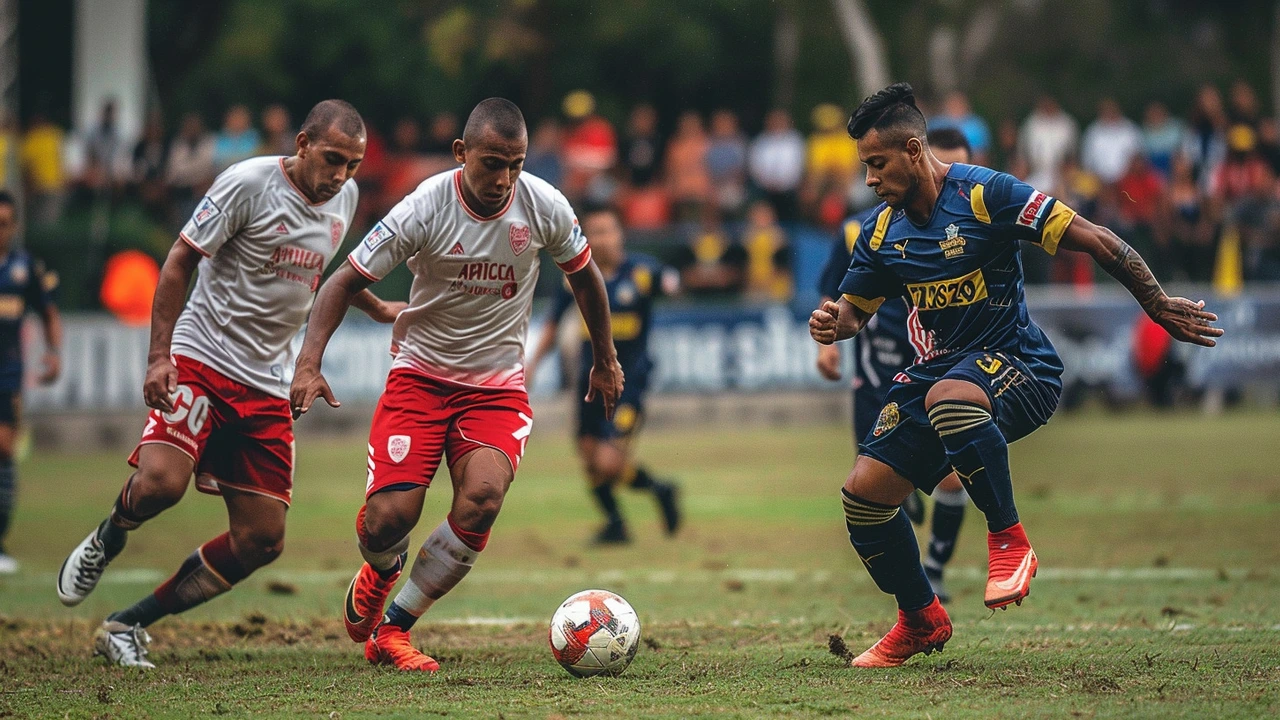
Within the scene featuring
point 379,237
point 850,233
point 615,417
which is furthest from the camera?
point 615,417

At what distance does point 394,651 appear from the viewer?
6727 mm

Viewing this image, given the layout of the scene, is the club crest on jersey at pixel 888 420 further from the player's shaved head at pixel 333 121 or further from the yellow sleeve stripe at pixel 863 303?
the player's shaved head at pixel 333 121

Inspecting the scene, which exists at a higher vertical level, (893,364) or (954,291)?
(954,291)

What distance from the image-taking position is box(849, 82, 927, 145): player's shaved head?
→ 636 centimetres

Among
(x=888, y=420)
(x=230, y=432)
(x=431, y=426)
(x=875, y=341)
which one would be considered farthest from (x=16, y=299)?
(x=888, y=420)

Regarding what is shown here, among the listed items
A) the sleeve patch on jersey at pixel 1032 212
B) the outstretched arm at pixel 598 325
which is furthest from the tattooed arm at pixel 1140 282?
Result: the outstretched arm at pixel 598 325

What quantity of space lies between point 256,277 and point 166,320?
531 mm

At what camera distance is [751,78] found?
33438 mm

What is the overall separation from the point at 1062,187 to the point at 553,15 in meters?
12.7

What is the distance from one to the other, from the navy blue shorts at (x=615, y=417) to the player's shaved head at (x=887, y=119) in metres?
5.47

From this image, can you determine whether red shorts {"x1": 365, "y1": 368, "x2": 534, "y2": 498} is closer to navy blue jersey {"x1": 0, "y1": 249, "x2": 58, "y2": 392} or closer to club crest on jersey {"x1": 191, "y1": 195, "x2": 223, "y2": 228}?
club crest on jersey {"x1": 191, "y1": 195, "x2": 223, "y2": 228}

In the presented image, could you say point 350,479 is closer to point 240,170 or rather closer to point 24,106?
point 240,170

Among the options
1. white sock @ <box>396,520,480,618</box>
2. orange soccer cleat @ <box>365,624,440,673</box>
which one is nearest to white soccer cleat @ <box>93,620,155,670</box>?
orange soccer cleat @ <box>365,624,440,673</box>

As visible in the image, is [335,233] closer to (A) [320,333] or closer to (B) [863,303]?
(A) [320,333]
